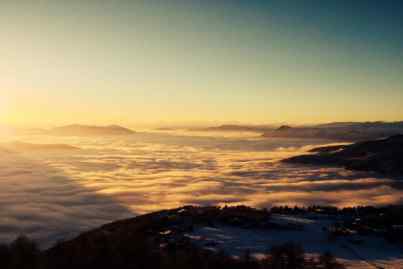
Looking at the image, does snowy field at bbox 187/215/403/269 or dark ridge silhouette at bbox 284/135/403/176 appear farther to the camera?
dark ridge silhouette at bbox 284/135/403/176

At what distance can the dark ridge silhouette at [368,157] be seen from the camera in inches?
5189

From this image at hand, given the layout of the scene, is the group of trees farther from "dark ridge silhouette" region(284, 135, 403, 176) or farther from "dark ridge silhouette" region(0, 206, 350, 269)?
"dark ridge silhouette" region(284, 135, 403, 176)

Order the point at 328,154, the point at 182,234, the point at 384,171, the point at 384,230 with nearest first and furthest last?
the point at 182,234
the point at 384,230
the point at 384,171
the point at 328,154

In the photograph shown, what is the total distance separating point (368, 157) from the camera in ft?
472

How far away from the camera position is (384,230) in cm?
2264

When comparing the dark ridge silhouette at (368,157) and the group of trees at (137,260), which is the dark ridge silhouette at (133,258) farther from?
the dark ridge silhouette at (368,157)

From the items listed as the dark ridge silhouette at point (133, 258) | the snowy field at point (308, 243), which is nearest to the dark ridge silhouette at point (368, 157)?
the snowy field at point (308, 243)

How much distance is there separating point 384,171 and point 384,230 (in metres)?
114

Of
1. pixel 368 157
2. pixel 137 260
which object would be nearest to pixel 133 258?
pixel 137 260

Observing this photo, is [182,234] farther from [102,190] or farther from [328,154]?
[328,154]

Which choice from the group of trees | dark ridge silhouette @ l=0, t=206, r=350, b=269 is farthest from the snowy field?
the group of trees

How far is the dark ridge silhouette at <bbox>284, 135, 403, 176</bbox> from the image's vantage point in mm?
131800

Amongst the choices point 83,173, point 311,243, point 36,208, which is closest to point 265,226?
point 311,243

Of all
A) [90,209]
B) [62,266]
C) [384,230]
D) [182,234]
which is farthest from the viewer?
[90,209]
